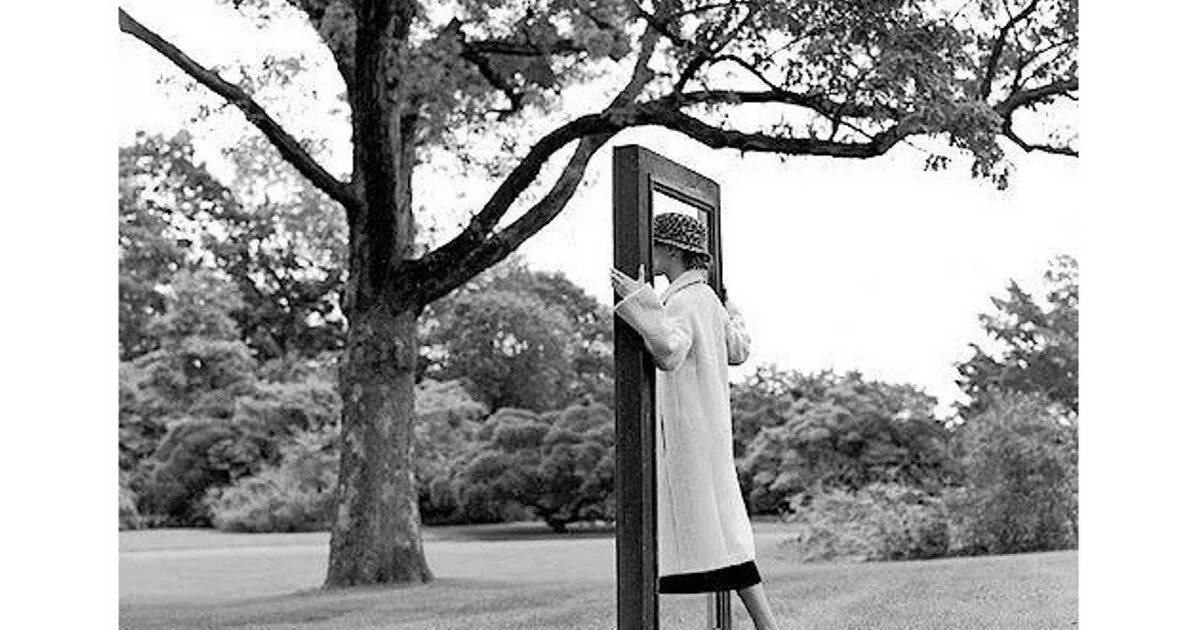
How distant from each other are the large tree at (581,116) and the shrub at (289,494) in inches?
76.5

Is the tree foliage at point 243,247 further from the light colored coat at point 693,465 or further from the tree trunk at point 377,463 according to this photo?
the light colored coat at point 693,465

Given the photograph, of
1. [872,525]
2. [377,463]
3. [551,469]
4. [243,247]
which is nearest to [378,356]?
[377,463]

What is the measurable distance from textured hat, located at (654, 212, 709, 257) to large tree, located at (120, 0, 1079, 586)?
3343 mm

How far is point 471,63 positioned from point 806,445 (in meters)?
2.63

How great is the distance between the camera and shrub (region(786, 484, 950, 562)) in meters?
8.81

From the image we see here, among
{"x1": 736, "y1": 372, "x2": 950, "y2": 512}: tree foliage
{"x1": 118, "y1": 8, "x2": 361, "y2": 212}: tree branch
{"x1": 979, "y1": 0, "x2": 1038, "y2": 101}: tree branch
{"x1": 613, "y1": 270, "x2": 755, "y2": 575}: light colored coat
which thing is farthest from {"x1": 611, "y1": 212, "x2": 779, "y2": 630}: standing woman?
{"x1": 736, "y1": 372, "x2": 950, "y2": 512}: tree foliage

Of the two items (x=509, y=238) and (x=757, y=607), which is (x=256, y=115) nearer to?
(x=509, y=238)

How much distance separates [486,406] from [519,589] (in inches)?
94.2

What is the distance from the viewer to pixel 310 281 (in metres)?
11.0

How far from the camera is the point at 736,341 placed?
4113mm

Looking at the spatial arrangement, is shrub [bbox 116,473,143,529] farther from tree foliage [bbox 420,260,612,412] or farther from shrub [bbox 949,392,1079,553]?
shrub [bbox 949,392,1079,553]
